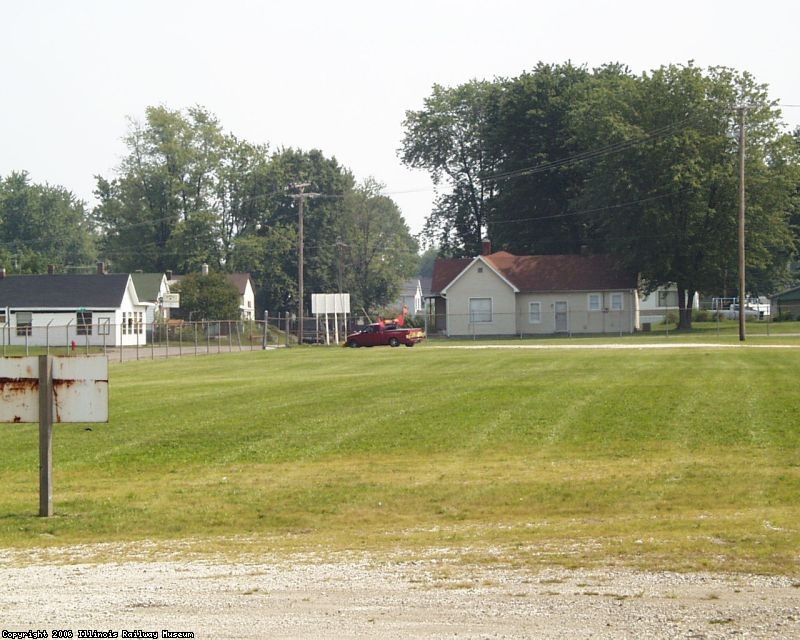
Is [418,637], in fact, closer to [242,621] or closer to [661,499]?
[242,621]

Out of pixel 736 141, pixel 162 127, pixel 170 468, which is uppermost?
A: pixel 162 127

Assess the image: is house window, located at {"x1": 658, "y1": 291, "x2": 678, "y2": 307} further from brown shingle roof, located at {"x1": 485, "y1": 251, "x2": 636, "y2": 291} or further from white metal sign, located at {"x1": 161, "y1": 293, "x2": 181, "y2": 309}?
white metal sign, located at {"x1": 161, "y1": 293, "x2": 181, "y2": 309}

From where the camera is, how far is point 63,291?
275 ft

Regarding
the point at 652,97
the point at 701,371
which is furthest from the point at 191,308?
the point at 701,371

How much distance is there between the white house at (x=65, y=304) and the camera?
267ft

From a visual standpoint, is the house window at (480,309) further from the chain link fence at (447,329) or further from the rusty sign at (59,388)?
the rusty sign at (59,388)

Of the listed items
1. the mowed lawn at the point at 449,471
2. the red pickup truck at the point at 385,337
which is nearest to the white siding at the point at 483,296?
the red pickup truck at the point at 385,337

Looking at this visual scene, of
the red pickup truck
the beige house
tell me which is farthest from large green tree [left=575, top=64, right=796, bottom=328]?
the red pickup truck

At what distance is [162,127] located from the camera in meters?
117

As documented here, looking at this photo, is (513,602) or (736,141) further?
(736,141)

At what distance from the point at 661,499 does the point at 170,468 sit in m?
7.37

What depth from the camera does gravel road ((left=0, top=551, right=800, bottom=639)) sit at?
25.1 ft

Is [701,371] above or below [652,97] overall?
below

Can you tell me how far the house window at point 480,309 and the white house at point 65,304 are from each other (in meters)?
24.2
